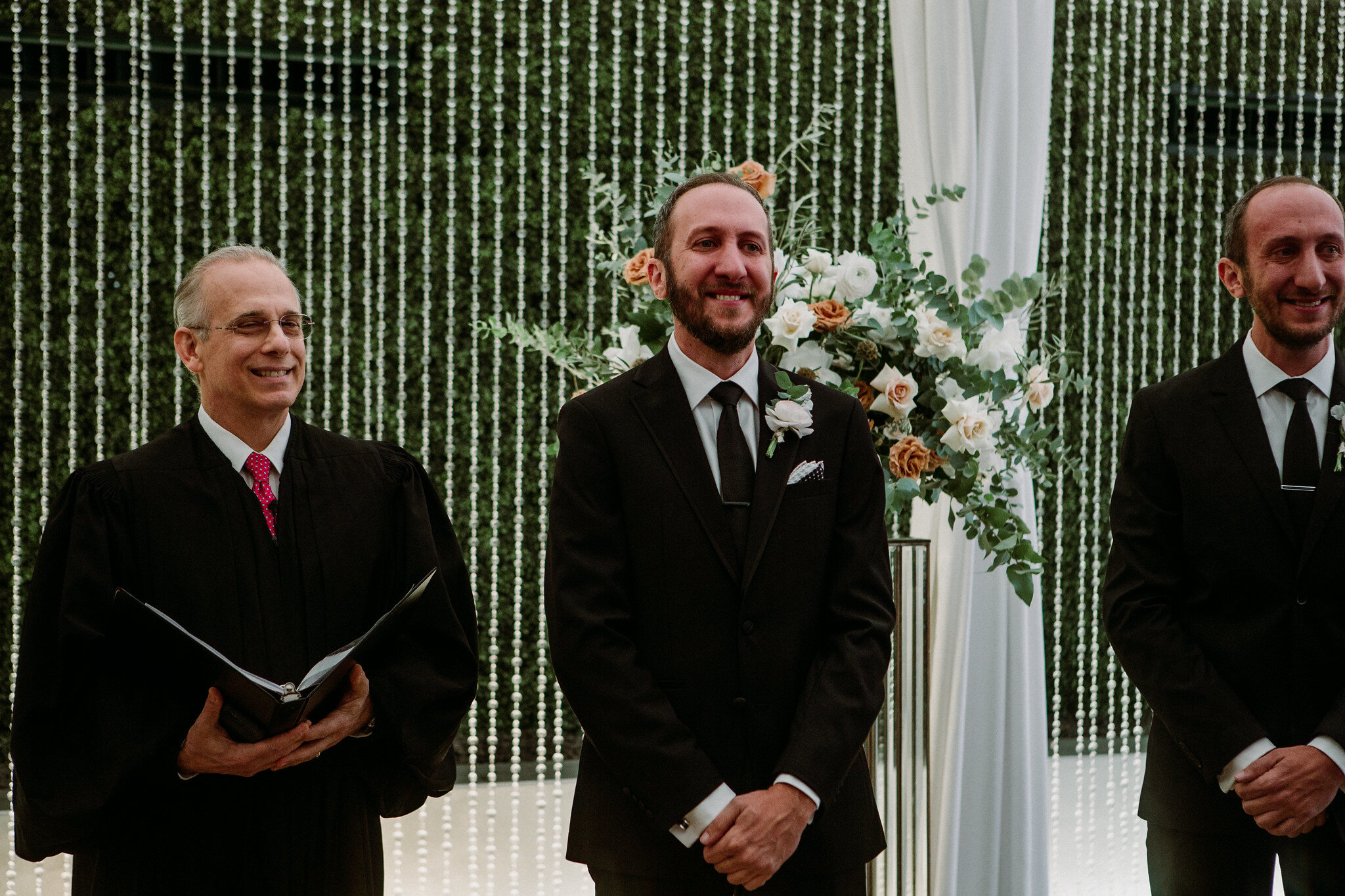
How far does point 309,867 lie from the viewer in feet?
5.52

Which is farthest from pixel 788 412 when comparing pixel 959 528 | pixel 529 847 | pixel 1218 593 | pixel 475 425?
pixel 529 847

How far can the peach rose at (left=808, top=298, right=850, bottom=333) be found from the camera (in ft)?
6.88

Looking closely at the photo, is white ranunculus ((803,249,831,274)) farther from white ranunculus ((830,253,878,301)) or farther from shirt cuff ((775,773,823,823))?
shirt cuff ((775,773,823,823))

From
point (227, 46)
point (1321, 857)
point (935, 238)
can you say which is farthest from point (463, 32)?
point (1321, 857)

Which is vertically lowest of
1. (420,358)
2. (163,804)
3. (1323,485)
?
(163,804)

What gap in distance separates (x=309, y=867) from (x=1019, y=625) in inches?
71.9

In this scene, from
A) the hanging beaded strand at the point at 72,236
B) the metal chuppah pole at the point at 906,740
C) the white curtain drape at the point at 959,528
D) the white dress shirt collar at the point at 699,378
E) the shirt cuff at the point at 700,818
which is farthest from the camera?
the hanging beaded strand at the point at 72,236

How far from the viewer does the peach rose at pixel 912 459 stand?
6.77ft

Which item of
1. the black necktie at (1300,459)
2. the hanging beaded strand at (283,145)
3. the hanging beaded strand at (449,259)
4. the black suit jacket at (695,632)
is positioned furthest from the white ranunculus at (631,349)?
the hanging beaded strand at (283,145)

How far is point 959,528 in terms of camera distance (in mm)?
2828

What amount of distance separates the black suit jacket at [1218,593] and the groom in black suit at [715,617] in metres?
0.49

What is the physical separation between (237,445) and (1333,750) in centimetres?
174

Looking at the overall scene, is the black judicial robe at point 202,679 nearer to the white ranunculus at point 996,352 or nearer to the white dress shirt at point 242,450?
the white dress shirt at point 242,450

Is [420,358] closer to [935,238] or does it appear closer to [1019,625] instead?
[935,238]
